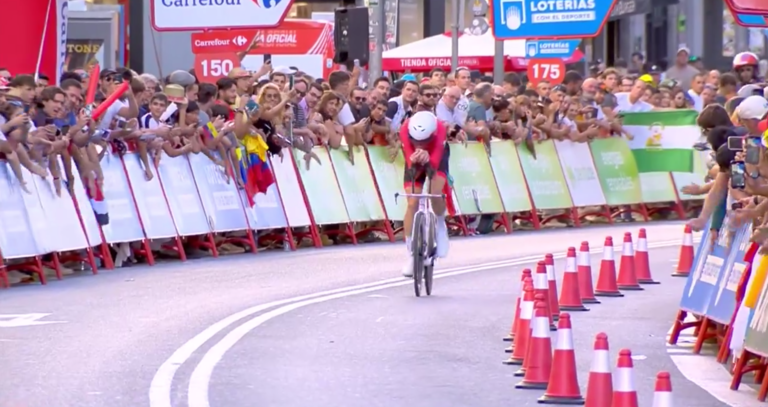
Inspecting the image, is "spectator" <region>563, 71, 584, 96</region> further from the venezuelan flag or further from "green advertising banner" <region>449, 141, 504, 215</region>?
the venezuelan flag

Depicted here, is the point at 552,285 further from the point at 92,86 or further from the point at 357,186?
the point at 357,186

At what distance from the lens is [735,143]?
12695 mm

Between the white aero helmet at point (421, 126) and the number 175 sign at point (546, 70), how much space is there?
52.2 feet

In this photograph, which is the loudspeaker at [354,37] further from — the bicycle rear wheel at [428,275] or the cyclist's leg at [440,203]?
the bicycle rear wheel at [428,275]

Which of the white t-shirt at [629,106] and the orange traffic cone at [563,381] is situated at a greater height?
the orange traffic cone at [563,381]

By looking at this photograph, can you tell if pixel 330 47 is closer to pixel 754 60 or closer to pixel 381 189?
→ pixel 754 60

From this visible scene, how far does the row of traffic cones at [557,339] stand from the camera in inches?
377

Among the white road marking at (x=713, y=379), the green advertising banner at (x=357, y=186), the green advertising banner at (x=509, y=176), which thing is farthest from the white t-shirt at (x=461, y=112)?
the white road marking at (x=713, y=379)

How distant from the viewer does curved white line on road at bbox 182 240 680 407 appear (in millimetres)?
10953

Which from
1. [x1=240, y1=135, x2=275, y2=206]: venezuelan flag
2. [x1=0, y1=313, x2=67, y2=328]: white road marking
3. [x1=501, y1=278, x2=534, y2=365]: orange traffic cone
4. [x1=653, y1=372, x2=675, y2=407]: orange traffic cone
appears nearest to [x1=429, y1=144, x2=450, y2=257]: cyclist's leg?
[x1=0, y1=313, x2=67, y2=328]: white road marking

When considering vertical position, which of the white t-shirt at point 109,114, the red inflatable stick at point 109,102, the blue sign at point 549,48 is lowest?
the blue sign at point 549,48

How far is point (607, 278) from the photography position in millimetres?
17188

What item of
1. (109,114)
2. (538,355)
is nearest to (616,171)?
(109,114)

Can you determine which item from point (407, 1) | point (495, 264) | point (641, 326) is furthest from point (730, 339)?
point (407, 1)
